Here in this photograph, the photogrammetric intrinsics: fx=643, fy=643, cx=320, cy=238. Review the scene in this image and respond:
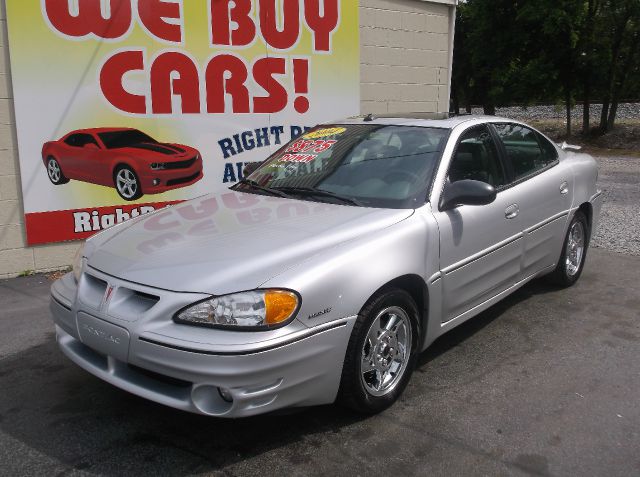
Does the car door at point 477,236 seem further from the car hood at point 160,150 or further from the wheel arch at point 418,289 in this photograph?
the car hood at point 160,150

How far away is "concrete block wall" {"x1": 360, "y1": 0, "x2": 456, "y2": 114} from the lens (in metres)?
8.44

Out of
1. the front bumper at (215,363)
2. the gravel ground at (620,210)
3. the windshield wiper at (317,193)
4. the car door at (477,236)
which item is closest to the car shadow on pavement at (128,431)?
the front bumper at (215,363)

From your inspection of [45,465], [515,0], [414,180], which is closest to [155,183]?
[414,180]

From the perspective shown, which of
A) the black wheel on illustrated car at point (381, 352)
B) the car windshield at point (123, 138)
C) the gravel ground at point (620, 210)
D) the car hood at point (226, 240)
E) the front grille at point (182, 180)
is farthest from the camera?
the gravel ground at point (620, 210)

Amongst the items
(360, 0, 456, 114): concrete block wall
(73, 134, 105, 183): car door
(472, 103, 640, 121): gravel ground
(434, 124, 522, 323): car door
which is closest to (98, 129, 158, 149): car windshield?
(73, 134, 105, 183): car door

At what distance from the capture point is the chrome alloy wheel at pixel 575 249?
18.3 feet

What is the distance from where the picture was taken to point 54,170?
6484mm

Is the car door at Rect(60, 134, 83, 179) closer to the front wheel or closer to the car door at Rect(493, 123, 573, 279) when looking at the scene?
the car door at Rect(493, 123, 573, 279)

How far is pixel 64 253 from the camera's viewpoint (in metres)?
6.62

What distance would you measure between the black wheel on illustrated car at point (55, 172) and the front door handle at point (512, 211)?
176 inches

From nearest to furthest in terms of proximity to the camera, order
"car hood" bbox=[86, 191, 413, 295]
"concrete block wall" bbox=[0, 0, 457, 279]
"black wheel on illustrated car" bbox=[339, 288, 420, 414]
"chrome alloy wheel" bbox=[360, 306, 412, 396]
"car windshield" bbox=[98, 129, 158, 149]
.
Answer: "car hood" bbox=[86, 191, 413, 295] < "black wheel on illustrated car" bbox=[339, 288, 420, 414] < "chrome alloy wheel" bbox=[360, 306, 412, 396] < "car windshield" bbox=[98, 129, 158, 149] < "concrete block wall" bbox=[0, 0, 457, 279]

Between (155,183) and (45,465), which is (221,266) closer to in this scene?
(45,465)

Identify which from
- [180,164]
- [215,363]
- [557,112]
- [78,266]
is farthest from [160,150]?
[557,112]

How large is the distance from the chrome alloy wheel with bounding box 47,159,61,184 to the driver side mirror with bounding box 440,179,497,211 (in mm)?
4319
